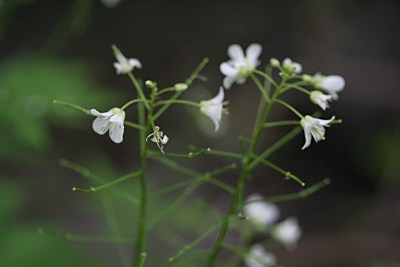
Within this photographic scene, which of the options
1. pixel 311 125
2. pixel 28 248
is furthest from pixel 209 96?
pixel 311 125

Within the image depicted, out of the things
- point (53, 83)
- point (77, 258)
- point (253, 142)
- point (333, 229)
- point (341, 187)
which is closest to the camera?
point (253, 142)

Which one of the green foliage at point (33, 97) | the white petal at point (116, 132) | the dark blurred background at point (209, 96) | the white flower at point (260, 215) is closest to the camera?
the white petal at point (116, 132)

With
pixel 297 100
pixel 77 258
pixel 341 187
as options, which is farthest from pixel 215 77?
pixel 77 258

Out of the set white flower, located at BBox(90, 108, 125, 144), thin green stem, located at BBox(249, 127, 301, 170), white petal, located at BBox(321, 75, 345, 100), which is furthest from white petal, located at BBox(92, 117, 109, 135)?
white petal, located at BBox(321, 75, 345, 100)

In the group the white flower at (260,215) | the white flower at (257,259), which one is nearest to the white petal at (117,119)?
the white flower at (257,259)

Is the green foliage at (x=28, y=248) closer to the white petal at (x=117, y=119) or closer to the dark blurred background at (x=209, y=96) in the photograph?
the dark blurred background at (x=209, y=96)

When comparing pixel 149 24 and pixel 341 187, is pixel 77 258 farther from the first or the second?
pixel 149 24

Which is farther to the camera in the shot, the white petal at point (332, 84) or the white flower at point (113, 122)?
the white petal at point (332, 84)

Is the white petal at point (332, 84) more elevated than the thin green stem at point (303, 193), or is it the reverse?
the white petal at point (332, 84)
